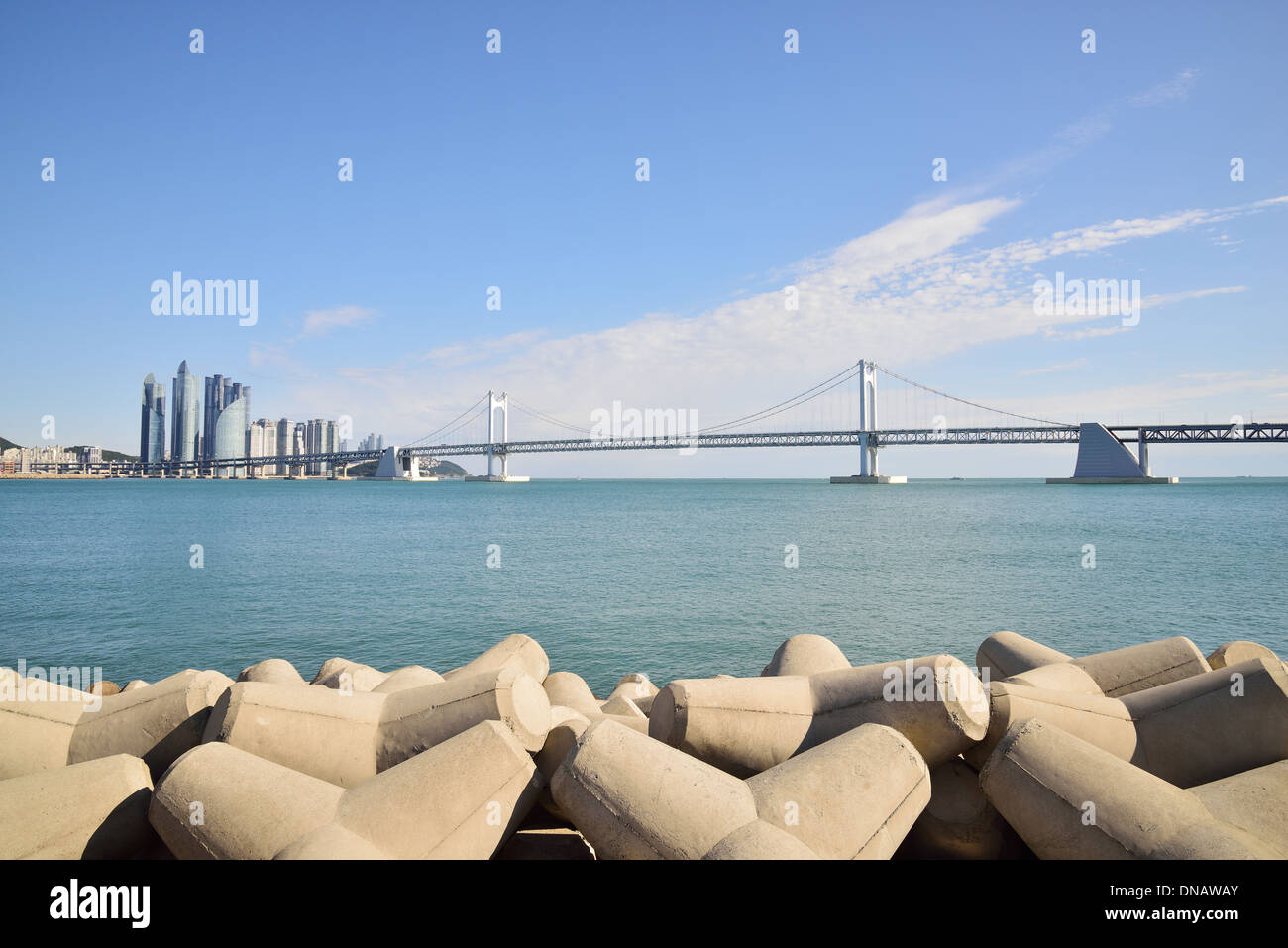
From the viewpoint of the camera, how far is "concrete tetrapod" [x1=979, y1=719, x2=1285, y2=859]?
112 inches

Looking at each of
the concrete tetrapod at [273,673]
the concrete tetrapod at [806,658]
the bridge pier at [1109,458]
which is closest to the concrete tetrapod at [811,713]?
the concrete tetrapod at [806,658]

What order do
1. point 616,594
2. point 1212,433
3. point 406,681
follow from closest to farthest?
point 406,681 < point 616,594 < point 1212,433

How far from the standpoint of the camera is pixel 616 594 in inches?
737

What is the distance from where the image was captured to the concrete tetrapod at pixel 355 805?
2.95 m

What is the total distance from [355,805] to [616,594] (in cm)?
1568

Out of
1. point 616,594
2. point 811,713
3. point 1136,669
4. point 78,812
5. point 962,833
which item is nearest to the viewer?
point 78,812

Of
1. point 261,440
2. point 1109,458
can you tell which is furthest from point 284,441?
point 1109,458

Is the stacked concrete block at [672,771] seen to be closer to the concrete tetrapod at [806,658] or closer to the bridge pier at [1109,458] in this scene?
the concrete tetrapod at [806,658]

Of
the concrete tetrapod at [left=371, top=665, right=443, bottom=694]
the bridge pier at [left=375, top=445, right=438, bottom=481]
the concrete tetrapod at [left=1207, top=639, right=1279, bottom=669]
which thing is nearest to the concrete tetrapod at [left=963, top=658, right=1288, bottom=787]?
the concrete tetrapod at [left=1207, top=639, right=1279, bottom=669]

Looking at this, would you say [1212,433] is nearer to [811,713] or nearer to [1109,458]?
[1109,458]
